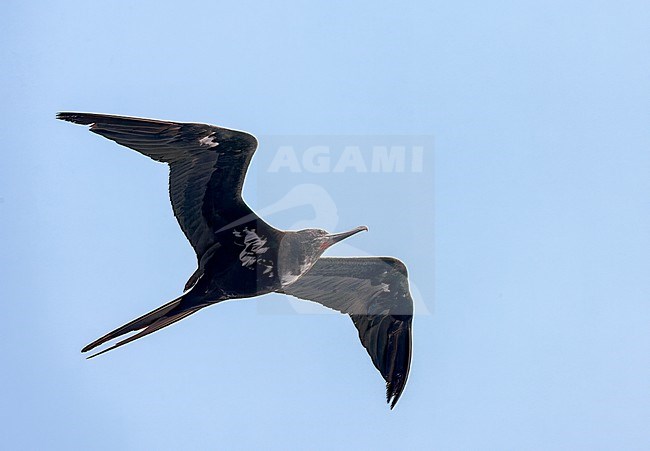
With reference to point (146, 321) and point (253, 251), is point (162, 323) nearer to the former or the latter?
point (146, 321)

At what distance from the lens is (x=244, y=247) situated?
814 centimetres

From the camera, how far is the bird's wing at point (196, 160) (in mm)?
7590

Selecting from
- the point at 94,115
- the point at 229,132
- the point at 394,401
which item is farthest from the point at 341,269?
the point at 94,115

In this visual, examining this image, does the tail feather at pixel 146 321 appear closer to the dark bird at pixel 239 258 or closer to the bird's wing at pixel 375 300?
the dark bird at pixel 239 258

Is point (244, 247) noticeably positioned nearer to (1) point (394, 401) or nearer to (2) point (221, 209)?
(2) point (221, 209)

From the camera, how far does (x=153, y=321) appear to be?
791 centimetres

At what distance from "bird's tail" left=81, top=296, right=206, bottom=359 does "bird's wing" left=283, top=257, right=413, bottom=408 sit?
107 centimetres

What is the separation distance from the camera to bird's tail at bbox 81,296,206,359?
7.67m

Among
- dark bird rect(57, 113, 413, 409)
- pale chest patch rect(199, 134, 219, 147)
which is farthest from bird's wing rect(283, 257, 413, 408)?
pale chest patch rect(199, 134, 219, 147)

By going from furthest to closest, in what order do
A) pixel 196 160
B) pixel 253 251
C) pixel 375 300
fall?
pixel 375 300 < pixel 253 251 < pixel 196 160

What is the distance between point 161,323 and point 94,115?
65.3 inches

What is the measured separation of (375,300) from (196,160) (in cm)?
221

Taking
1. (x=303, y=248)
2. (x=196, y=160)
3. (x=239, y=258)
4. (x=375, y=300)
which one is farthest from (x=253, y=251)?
(x=375, y=300)

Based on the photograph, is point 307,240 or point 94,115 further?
point 307,240
